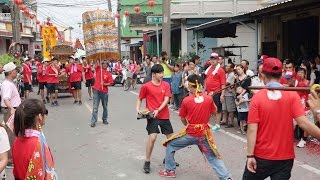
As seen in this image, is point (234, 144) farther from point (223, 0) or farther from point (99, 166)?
point (223, 0)

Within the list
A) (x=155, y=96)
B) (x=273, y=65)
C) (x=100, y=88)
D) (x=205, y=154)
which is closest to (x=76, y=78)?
(x=100, y=88)

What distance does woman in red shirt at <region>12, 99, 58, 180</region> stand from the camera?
336 cm

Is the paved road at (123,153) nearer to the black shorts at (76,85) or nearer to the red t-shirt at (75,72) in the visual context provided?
the black shorts at (76,85)

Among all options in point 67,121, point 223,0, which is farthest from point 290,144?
point 223,0

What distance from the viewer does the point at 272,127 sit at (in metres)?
4.02

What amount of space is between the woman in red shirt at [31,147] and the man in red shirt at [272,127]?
1879 millimetres

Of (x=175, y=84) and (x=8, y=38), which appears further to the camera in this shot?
(x=8, y=38)

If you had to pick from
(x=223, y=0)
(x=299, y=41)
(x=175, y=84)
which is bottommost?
(x=175, y=84)

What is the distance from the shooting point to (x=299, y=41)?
56.0 ft

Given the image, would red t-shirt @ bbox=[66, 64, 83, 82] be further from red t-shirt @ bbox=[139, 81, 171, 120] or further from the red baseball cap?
the red baseball cap

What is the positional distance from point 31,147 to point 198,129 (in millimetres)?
3021

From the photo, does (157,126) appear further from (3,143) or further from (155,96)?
(3,143)

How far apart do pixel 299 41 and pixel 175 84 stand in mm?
6480

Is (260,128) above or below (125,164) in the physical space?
above
